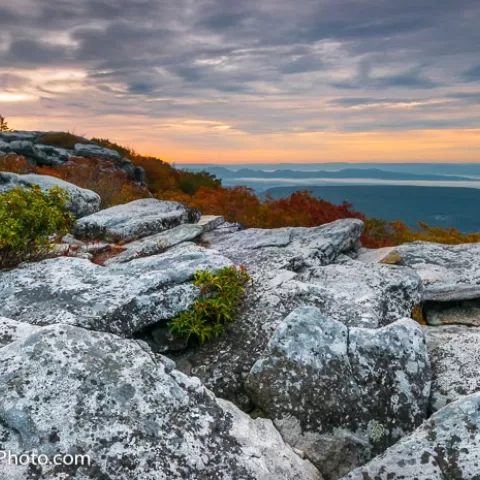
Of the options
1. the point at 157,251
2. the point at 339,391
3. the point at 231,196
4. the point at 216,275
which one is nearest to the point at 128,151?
the point at 231,196

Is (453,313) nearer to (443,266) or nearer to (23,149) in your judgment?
(443,266)

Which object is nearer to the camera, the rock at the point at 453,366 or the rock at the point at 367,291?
the rock at the point at 453,366

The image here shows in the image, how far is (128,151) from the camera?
49656 millimetres

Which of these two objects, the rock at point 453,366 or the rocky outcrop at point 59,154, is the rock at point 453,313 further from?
the rocky outcrop at point 59,154

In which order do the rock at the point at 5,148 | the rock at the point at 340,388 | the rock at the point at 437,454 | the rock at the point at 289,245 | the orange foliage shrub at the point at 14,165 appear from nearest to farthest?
1. the rock at the point at 437,454
2. the rock at the point at 340,388
3. the rock at the point at 289,245
4. the orange foliage shrub at the point at 14,165
5. the rock at the point at 5,148

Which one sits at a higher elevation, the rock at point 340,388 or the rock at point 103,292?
the rock at point 103,292

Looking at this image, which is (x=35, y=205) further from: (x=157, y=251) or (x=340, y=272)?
(x=340, y=272)

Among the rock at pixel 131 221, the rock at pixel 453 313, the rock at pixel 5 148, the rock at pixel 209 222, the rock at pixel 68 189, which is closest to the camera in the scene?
the rock at pixel 453 313

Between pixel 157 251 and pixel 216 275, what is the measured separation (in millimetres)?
3163

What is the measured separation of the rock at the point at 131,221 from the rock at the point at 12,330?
6.70m

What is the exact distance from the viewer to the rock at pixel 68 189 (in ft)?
53.1

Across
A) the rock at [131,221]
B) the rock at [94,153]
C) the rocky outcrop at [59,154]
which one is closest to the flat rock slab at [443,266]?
the rock at [131,221]

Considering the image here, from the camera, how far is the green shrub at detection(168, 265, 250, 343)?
7855mm

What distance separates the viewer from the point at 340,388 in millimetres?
6539
